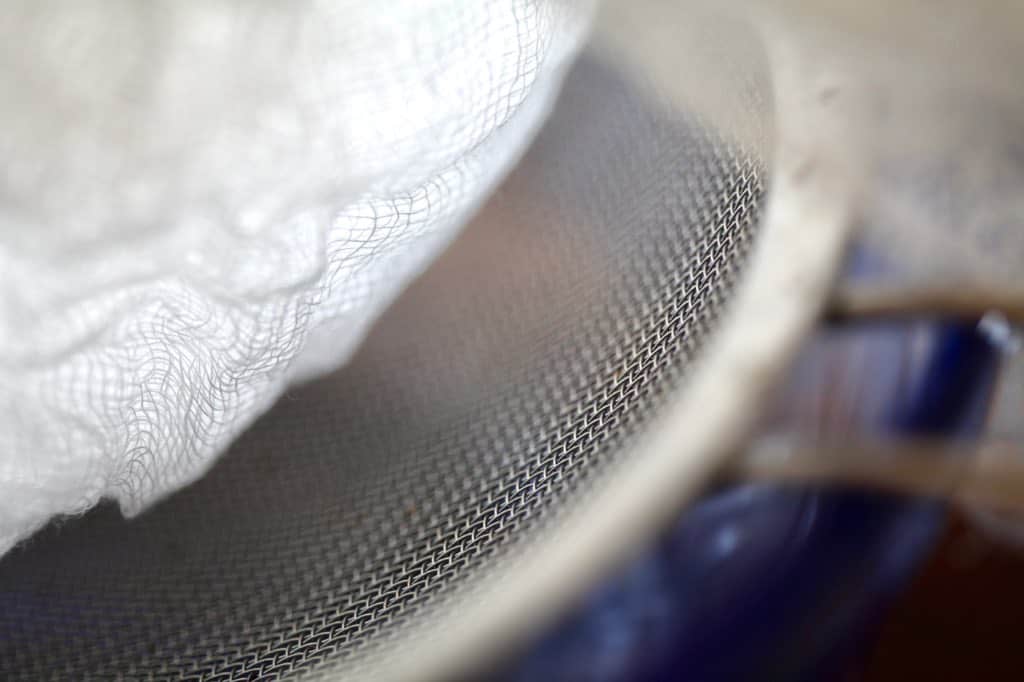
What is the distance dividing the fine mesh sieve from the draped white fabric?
0.10 ft

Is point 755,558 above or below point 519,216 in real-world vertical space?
below

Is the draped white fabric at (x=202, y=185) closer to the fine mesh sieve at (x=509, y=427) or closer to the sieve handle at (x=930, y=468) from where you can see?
the fine mesh sieve at (x=509, y=427)

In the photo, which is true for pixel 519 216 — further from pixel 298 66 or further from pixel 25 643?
pixel 25 643

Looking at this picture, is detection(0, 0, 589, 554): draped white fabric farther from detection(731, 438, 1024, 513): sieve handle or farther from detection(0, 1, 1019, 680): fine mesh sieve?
detection(731, 438, 1024, 513): sieve handle

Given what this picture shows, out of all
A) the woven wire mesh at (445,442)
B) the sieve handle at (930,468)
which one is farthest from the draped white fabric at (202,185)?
the sieve handle at (930,468)

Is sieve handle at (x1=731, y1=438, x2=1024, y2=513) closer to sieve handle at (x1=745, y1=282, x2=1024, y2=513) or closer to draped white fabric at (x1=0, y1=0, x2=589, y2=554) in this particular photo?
sieve handle at (x1=745, y1=282, x2=1024, y2=513)

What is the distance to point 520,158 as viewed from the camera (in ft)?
0.89

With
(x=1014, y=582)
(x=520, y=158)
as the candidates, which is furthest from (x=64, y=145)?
(x=1014, y=582)

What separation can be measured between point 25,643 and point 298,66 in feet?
0.66

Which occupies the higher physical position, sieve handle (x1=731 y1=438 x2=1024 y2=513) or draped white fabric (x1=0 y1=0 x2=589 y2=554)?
draped white fabric (x1=0 y1=0 x2=589 y2=554)

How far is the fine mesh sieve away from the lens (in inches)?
9.0

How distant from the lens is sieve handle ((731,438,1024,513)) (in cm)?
Result: 26

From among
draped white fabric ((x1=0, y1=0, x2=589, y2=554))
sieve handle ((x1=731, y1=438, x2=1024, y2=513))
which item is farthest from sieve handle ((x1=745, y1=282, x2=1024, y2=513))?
draped white fabric ((x1=0, y1=0, x2=589, y2=554))

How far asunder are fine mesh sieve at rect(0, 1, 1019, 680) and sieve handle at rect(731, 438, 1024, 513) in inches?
2.2
